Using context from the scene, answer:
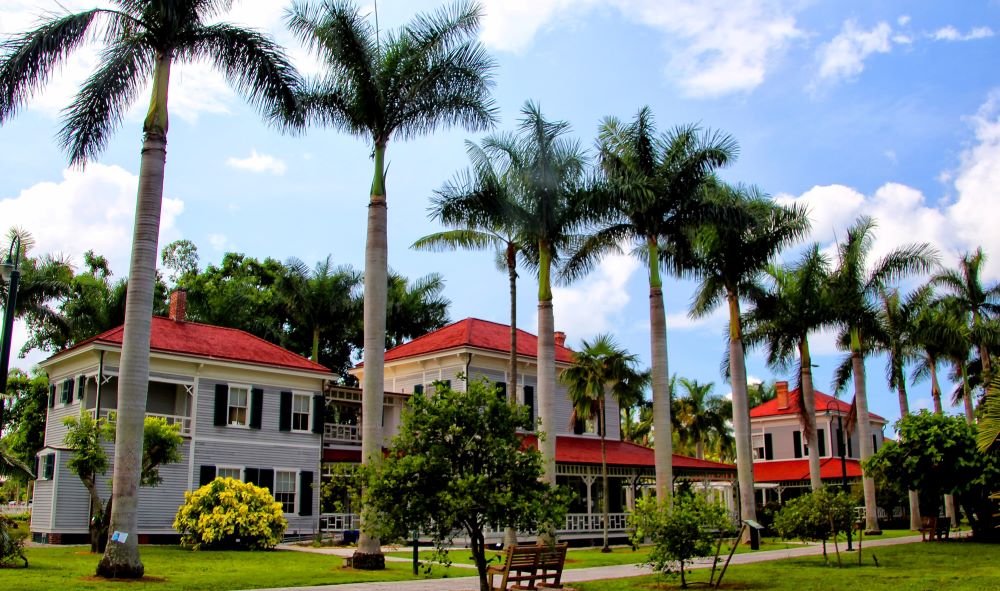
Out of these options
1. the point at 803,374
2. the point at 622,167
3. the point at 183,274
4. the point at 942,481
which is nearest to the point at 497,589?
the point at 622,167

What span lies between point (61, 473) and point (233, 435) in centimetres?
563

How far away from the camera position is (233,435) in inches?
1246

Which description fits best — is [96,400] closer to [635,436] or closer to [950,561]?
[950,561]

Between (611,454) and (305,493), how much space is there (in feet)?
42.3

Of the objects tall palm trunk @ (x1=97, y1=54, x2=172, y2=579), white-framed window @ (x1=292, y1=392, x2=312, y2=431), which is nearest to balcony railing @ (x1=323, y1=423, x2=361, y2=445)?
white-framed window @ (x1=292, y1=392, x2=312, y2=431)

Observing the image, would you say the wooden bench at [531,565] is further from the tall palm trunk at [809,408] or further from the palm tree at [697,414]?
the palm tree at [697,414]

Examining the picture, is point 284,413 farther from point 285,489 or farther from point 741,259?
point 741,259

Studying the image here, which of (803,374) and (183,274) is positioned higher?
(183,274)

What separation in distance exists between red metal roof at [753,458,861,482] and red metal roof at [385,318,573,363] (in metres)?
17.8

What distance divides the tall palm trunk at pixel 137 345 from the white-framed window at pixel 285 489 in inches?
620

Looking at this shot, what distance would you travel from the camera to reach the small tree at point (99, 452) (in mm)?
21969

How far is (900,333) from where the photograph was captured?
39.9 meters

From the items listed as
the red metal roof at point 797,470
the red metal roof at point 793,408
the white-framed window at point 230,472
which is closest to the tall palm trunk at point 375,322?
the white-framed window at point 230,472

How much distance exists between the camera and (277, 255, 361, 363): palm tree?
4603 centimetres
